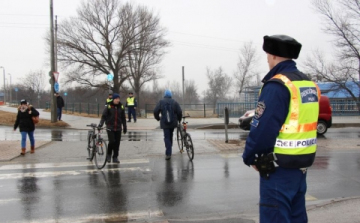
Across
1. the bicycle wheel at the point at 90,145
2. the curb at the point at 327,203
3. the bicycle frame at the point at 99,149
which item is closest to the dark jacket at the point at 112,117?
the bicycle frame at the point at 99,149

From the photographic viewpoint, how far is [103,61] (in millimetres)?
35781

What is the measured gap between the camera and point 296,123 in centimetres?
253

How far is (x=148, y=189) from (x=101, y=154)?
98.1 inches

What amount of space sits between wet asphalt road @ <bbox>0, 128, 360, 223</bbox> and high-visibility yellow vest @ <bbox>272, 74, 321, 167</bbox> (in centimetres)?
235

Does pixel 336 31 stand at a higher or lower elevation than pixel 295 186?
higher

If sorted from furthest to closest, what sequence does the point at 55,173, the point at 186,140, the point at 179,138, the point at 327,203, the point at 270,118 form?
the point at 179,138 < the point at 186,140 < the point at 55,173 < the point at 327,203 < the point at 270,118

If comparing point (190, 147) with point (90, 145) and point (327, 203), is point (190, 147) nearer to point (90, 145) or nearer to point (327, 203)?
point (90, 145)

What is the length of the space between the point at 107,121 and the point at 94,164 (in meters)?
1.19

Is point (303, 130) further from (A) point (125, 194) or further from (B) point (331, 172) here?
(B) point (331, 172)

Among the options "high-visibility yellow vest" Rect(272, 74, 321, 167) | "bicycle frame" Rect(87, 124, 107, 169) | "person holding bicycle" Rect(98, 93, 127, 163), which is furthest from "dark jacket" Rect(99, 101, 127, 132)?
"high-visibility yellow vest" Rect(272, 74, 321, 167)

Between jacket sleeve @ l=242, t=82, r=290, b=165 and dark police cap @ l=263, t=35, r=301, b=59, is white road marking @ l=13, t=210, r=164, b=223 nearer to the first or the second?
jacket sleeve @ l=242, t=82, r=290, b=165

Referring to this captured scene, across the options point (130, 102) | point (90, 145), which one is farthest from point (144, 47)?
point (90, 145)

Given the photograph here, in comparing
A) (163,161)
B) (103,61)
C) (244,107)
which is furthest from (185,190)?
(103,61)

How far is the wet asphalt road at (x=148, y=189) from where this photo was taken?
16.1 feet
